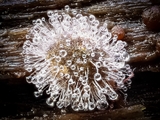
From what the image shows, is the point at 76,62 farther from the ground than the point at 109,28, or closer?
closer

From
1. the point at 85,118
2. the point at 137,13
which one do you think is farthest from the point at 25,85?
the point at 137,13

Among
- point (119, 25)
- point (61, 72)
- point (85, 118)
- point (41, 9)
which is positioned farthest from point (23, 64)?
point (119, 25)

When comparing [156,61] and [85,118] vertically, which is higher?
[156,61]

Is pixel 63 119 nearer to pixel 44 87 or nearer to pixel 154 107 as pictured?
pixel 44 87

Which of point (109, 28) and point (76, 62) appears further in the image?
point (109, 28)

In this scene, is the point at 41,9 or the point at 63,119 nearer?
the point at 63,119

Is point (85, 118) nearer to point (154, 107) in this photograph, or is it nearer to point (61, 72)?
point (61, 72)

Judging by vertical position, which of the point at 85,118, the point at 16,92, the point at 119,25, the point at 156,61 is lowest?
the point at 85,118
